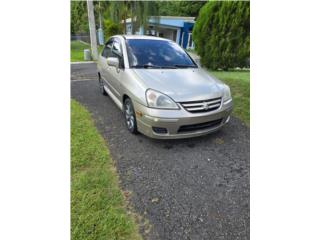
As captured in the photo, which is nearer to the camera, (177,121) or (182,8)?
(177,121)

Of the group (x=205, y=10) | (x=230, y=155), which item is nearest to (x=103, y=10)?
(x=205, y=10)

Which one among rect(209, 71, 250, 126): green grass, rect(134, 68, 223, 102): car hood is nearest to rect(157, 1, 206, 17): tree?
rect(209, 71, 250, 126): green grass

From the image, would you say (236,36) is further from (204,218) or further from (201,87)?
(204,218)

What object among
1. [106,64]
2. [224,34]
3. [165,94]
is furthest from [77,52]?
[165,94]

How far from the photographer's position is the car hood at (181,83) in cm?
265

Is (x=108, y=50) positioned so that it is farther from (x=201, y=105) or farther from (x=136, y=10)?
(x=136, y=10)

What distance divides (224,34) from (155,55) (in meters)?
6.42

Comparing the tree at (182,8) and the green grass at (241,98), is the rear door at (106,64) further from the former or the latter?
the tree at (182,8)

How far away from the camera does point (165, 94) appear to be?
2.60 metres

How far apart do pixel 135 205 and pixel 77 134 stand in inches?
71.4

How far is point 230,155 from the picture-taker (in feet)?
9.31

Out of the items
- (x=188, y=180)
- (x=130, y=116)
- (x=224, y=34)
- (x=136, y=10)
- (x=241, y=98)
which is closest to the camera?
(x=188, y=180)

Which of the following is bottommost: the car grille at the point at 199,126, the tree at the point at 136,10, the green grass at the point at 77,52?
the car grille at the point at 199,126

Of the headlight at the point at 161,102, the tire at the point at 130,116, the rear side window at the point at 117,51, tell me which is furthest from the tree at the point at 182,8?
the headlight at the point at 161,102
